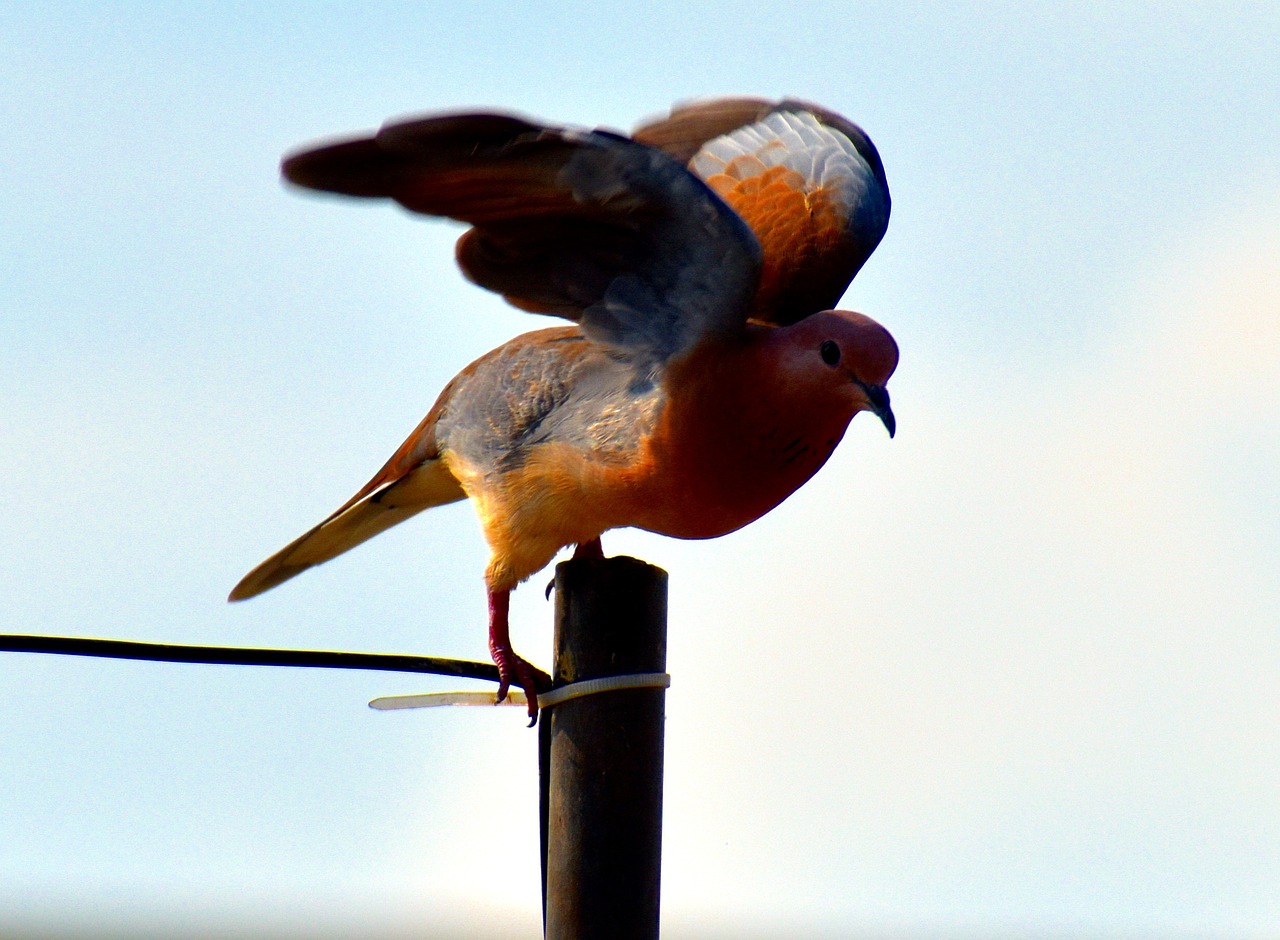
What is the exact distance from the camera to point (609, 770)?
287cm

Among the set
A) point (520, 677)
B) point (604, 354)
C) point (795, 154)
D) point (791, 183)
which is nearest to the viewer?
point (520, 677)

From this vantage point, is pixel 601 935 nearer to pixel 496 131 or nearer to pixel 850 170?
pixel 496 131

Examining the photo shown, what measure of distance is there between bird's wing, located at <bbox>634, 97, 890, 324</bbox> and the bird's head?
61cm

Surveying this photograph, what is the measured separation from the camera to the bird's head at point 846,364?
12.1 ft

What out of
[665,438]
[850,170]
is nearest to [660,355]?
[665,438]

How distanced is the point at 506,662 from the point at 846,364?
1096mm

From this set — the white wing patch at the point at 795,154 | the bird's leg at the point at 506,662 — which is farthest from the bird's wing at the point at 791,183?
the bird's leg at the point at 506,662

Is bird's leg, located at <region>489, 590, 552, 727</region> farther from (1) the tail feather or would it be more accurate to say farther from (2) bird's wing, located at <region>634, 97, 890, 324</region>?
(2) bird's wing, located at <region>634, 97, 890, 324</region>

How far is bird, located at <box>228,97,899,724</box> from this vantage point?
3631mm

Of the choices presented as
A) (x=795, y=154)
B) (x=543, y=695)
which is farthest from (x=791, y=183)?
(x=543, y=695)

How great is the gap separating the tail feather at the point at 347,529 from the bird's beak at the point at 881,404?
151 centimetres

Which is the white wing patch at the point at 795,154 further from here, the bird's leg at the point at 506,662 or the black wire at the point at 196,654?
the black wire at the point at 196,654

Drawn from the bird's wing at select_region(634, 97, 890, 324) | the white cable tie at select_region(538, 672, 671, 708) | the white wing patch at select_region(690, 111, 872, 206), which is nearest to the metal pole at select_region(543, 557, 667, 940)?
the white cable tie at select_region(538, 672, 671, 708)

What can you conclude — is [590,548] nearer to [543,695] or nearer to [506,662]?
[506,662]
